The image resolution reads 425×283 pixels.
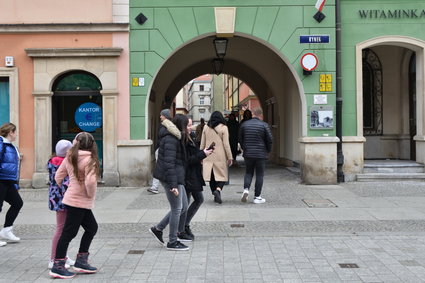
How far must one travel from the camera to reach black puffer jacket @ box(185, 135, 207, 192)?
6.45 meters

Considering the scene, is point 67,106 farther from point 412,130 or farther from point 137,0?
point 412,130

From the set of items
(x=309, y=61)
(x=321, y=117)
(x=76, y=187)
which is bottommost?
(x=76, y=187)

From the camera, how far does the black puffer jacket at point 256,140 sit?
9258 mm

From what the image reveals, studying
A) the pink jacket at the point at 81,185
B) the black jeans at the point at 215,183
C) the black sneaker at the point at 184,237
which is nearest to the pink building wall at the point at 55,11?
the black jeans at the point at 215,183

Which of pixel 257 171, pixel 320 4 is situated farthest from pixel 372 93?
pixel 257 171

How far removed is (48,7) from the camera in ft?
38.2

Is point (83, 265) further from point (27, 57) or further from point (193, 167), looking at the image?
point (27, 57)

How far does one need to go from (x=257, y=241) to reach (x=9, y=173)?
3.42m

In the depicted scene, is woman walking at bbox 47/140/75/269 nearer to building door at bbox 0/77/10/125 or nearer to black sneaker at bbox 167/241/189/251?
black sneaker at bbox 167/241/189/251

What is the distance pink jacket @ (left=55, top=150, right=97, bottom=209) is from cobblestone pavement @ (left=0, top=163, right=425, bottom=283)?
2.66 feet

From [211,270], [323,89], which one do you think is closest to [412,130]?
[323,89]

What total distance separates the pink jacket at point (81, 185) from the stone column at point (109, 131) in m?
6.56

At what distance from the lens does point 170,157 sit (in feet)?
Result: 19.3

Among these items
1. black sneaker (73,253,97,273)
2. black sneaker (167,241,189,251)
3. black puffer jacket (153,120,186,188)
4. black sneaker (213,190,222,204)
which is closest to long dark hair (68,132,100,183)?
black sneaker (73,253,97,273)
